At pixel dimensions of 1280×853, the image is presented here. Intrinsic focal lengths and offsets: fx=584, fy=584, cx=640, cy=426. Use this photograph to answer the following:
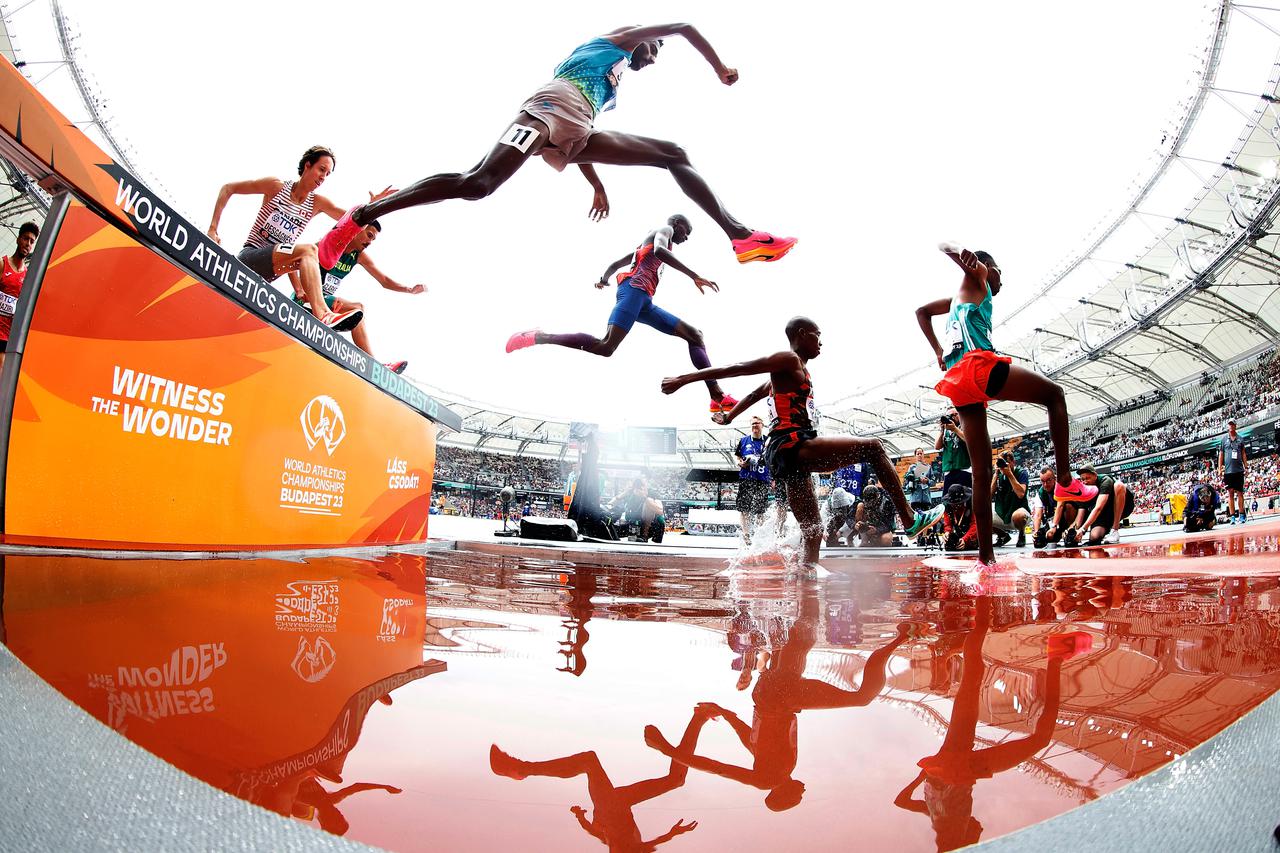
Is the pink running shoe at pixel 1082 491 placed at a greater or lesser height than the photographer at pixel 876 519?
greater

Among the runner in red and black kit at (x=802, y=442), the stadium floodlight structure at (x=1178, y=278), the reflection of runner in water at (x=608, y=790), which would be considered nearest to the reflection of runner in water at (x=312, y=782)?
the reflection of runner in water at (x=608, y=790)

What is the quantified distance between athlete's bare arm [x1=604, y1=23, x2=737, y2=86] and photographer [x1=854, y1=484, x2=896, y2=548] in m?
6.19

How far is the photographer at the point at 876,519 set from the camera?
25.3ft

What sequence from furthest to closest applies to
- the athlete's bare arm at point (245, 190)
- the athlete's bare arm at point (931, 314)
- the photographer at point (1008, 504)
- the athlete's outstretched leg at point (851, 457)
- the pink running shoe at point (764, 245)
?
the photographer at point (1008, 504) < the athlete's bare arm at point (245, 190) < the athlete's outstretched leg at point (851, 457) < the athlete's bare arm at point (931, 314) < the pink running shoe at point (764, 245)

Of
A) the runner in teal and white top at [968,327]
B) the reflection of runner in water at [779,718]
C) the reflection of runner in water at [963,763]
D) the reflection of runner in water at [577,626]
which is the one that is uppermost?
the runner in teal and white top at [968,327]

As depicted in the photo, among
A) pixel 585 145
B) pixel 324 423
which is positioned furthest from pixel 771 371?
pixel 324 423

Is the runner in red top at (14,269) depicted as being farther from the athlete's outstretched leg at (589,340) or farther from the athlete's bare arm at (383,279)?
the athlete's outstretched leg at (589,340)

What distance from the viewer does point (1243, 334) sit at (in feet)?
79.0

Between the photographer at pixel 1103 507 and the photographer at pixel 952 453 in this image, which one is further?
the photographer at pixel 1103 507

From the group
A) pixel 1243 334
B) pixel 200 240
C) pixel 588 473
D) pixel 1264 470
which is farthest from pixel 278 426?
pixel 1243 334

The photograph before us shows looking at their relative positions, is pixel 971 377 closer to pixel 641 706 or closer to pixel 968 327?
pixel 968 327

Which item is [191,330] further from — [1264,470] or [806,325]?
[1264,470]

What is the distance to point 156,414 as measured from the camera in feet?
7.70

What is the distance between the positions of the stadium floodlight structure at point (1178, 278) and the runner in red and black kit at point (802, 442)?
70.9 feet
